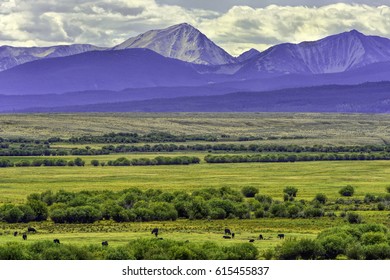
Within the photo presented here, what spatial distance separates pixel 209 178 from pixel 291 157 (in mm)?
36527

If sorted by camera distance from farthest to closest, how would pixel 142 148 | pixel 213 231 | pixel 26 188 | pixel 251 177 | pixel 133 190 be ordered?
1. pixel 142 148
2. pixel 251 177
3. pixel 26 188
4. pixel 133 190
5. pixel 213 231

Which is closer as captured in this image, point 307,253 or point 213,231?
point 307,253

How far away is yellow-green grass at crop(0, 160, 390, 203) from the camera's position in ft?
340

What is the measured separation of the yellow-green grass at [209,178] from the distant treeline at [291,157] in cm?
451

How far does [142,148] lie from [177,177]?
58.0m

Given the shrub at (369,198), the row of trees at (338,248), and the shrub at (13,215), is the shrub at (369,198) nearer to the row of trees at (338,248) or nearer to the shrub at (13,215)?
the shrub at (13,215)

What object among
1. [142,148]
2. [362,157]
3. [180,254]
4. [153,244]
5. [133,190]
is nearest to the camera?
[180,254]

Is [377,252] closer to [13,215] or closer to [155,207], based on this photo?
[155,207]

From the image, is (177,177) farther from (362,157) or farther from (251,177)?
(362,157)

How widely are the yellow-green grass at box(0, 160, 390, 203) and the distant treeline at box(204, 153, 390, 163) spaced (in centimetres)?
451

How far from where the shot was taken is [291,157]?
152 meters

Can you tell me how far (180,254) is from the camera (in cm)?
4697

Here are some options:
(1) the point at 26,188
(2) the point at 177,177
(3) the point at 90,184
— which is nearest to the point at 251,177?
(2) the point at 177,177

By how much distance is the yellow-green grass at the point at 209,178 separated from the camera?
104 metres
